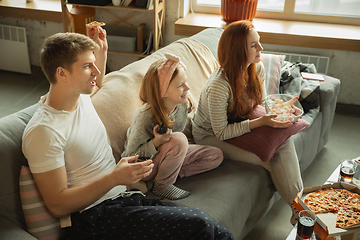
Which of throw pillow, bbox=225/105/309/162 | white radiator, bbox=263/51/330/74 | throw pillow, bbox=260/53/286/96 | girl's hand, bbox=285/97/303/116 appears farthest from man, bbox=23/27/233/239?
white radiator, bbox=263/51/330/74

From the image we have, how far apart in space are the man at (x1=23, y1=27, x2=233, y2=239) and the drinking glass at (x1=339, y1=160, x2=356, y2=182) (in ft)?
2.17

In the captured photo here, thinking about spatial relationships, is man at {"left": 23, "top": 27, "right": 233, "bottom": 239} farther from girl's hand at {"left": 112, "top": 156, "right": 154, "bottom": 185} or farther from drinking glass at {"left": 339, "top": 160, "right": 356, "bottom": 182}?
drinking glass at {"left": 339, "top": 160, "right": 356, "bottom": 182}

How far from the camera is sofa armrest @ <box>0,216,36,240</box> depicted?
1.17m

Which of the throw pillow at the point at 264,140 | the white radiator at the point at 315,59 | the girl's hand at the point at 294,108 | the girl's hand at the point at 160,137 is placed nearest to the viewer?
the girl's hand at the point at 160,137

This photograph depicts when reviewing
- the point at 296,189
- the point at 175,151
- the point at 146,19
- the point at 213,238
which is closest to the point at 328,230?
the point at 213,238

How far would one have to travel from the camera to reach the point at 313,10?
3588 millimetres

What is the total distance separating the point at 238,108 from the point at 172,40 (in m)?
1.99

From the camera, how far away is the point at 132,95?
183 centimetres

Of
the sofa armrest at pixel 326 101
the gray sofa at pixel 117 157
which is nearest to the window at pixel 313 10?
the sofa armrest at pixel 326 101

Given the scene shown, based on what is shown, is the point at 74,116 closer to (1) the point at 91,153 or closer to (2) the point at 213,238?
(1) the point at 91,153

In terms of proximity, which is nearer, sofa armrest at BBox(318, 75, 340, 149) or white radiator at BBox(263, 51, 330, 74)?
sofa armrest at BBox(318, 75, 340, 149)

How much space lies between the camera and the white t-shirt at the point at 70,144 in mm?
1189

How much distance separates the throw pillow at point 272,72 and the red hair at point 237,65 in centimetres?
51

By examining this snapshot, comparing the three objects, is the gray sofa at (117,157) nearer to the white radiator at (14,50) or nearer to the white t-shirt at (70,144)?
the white t-shirt at (70,144)
